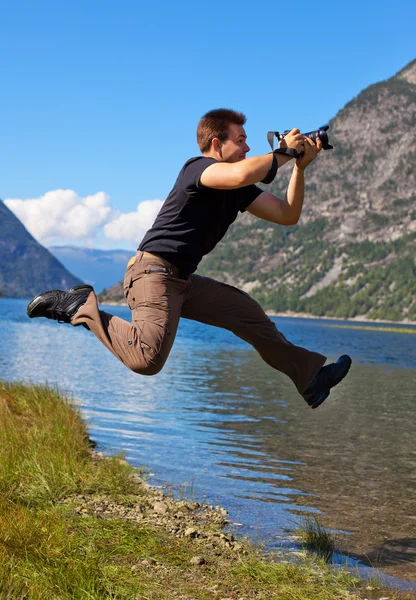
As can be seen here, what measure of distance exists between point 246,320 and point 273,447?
25.0 ft

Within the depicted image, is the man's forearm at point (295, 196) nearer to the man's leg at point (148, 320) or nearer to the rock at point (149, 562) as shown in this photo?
the man's leg at point (148, 320)

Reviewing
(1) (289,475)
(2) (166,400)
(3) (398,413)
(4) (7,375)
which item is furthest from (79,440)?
(4) (7,375)

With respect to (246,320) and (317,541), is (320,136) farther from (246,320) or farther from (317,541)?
(317,541)

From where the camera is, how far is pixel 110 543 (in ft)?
18.0

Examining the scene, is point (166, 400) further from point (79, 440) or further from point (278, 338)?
point (278, 338)

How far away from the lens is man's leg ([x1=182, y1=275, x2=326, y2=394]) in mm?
6422

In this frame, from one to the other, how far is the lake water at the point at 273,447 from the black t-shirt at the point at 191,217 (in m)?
2.91

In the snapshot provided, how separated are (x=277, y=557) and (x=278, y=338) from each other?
191 centimetres

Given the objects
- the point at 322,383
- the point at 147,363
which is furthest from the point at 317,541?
the point at 147,363

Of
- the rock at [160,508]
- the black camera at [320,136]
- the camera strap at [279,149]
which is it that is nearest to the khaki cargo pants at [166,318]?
the camera strap at [279,149]

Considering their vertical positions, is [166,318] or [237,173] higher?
[237,173]

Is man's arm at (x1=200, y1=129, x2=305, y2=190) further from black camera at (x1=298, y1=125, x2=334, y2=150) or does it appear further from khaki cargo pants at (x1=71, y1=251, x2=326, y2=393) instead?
khaki cargo pants at (x1=71, y1=251, x2=326, y2=393)

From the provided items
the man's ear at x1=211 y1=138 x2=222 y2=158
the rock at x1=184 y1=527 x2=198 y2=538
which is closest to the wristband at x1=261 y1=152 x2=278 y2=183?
the man's ear at x1=211 y1=138 x2=222 y2=158

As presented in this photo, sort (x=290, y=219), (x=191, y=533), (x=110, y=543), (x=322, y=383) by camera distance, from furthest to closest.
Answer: (x=322, y=383)
(x=191, y=533)
(x=290, y=219)
(x=110, y=543)
